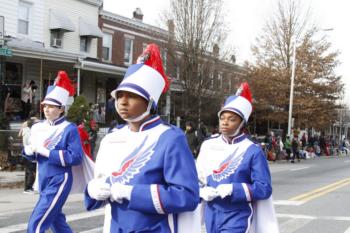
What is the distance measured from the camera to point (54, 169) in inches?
240

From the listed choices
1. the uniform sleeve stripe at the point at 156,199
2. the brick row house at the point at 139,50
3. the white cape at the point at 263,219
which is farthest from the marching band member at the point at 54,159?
the brick row house at the point at 139,50

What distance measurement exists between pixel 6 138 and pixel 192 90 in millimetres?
11983

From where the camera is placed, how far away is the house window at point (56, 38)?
26.0 metres

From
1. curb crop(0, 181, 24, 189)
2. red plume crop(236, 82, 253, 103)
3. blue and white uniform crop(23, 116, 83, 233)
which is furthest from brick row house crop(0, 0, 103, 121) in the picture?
red plume crop(236, 82, 253, 103)

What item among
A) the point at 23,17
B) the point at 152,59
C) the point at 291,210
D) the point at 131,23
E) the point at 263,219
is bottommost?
the point at 291,210

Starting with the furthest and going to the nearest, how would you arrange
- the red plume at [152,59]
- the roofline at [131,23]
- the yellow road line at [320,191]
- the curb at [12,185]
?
the roofline at [131,23] < the curb at [12,185] < the yellow road line at [320,191] < the red plume at [152,59]

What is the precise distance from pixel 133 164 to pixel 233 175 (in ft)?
5.91

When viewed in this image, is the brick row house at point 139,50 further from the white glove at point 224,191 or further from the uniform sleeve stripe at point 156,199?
the uniform sleeve stripe at point 156,199

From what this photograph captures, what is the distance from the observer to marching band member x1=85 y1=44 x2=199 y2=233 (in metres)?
3.00

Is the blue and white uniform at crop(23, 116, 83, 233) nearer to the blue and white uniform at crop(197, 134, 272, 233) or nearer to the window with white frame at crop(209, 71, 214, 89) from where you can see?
the blue and white uniform at crop(197, 134, 272, 233)

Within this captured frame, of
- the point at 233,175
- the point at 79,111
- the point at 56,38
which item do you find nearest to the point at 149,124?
the point at 233,175

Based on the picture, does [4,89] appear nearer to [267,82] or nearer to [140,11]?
[140,11]

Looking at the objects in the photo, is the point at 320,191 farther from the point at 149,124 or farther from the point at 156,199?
the point at 156,199

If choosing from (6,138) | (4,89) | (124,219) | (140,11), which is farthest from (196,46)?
(124,219)
